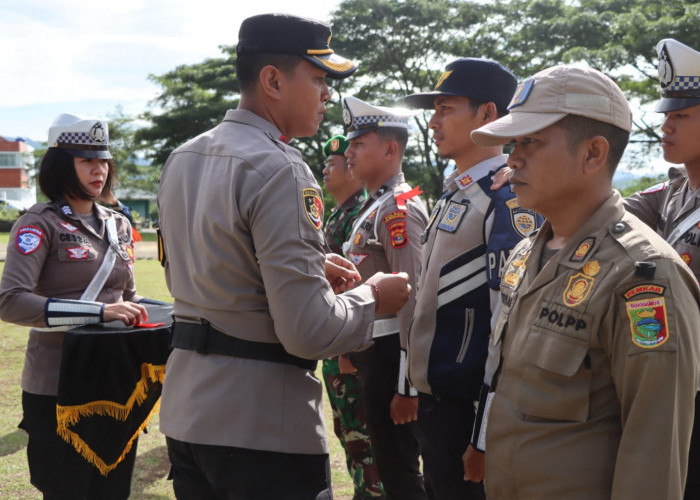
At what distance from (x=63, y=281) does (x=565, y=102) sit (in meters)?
2.63

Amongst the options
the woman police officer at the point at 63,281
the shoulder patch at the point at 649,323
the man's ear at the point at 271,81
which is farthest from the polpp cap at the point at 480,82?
the woman police officer at the point at 63,281

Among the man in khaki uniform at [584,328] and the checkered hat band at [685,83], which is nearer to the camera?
the man in khaki uniform at [584,328]

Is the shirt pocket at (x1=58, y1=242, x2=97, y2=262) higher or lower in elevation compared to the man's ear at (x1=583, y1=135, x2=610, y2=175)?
lower

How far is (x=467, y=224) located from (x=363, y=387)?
1549mm

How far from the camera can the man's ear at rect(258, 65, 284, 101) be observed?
2211mm

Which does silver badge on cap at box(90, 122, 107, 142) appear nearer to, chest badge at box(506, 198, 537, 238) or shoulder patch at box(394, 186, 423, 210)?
shoulder patch at box(394, 186, 423, 210)

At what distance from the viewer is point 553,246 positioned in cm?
213

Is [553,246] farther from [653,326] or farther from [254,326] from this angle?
[254,326]

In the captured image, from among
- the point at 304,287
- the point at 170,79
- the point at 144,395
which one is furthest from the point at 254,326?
the point at 170,79

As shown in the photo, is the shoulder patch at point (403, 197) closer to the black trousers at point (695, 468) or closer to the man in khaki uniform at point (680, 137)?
the man in khaki uniform at point (680, 137)

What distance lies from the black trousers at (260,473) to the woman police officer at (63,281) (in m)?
1.44

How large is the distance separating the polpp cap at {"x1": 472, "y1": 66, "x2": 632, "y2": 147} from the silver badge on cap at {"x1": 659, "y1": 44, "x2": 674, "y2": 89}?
1.32 m

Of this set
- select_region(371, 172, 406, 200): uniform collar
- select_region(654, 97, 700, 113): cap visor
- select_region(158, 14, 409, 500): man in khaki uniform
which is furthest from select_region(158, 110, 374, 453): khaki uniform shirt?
select_region(371, 172, 406, 200): uniform collar

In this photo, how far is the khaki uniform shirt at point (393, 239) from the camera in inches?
149
